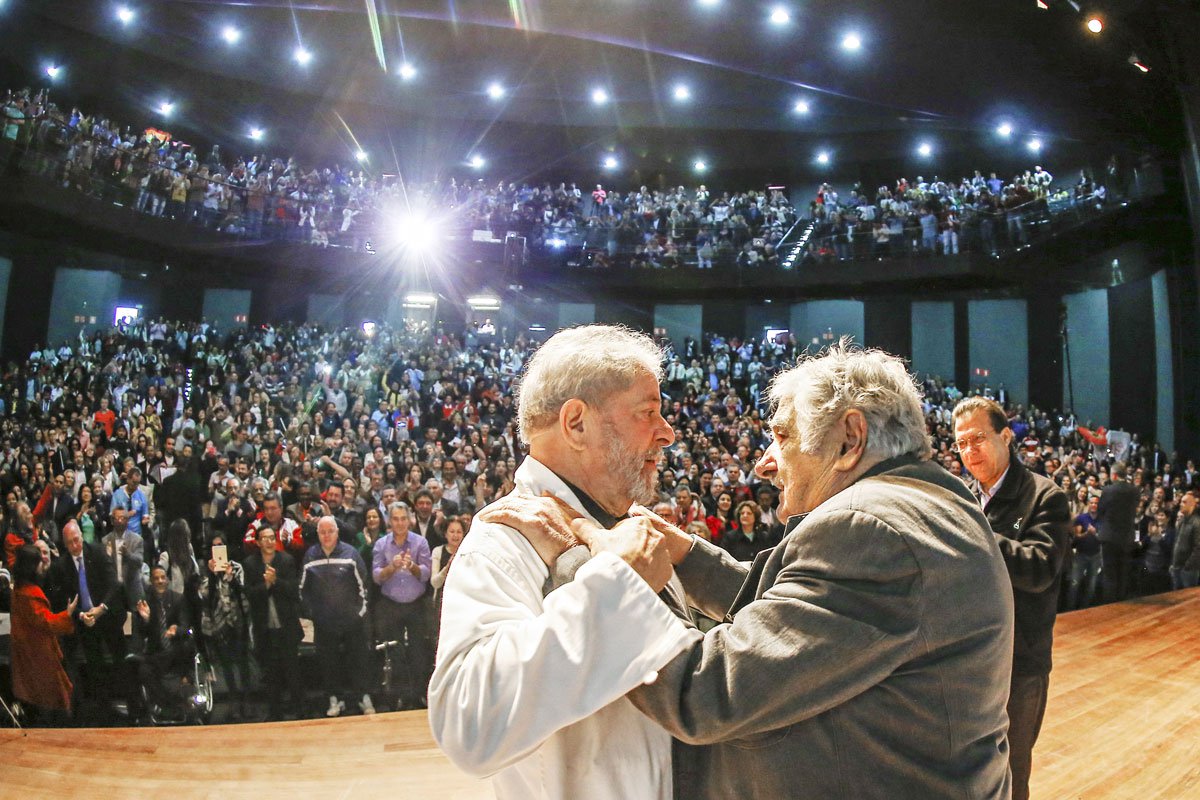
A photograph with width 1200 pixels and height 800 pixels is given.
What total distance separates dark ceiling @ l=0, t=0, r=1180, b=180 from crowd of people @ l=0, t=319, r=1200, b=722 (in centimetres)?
510

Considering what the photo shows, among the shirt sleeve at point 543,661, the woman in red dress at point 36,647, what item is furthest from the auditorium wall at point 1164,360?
the woman in red dress at point 36,647

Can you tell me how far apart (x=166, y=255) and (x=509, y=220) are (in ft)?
19.1

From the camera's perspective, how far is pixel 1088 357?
13.1 metres

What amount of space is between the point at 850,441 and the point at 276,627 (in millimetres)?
3865

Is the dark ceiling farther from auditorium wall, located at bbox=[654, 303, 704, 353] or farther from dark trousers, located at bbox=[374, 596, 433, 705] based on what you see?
dark trousers, located at bbox=[374, 596, 433, 705]

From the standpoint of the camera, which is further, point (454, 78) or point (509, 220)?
point (454, 78)

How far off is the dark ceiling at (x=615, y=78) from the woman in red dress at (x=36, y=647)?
11.1 metres

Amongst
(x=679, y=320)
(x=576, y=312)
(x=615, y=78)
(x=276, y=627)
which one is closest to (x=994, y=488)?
(x=276, y=627)

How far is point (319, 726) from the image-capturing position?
368 cm

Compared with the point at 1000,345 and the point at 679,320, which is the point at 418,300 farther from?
the point at 1000,345

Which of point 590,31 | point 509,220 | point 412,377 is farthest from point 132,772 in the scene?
point 590,31

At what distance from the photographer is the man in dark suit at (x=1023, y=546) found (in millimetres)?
1830

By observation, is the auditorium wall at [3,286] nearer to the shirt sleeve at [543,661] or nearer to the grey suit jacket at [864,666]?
the shirt sleeve at [543,661]

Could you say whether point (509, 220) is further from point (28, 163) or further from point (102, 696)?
point (102, 696)
